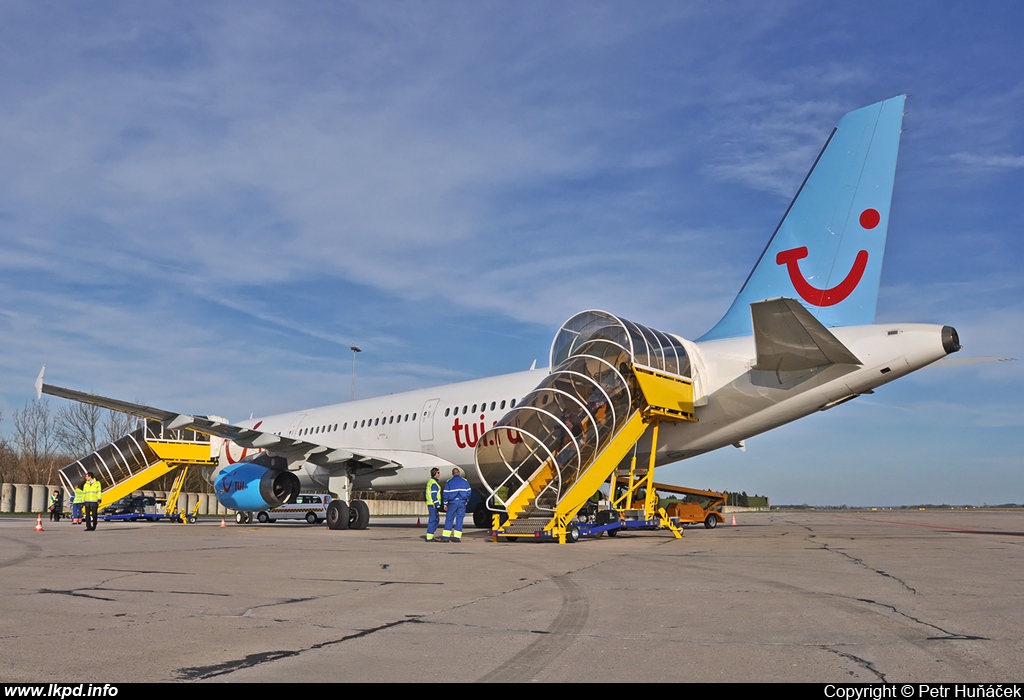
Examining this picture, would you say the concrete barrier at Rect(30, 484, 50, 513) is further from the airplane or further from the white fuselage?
the airplane

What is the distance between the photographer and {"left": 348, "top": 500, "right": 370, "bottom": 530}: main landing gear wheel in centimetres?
2308

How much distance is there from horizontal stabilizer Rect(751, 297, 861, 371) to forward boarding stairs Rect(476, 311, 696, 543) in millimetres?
2219

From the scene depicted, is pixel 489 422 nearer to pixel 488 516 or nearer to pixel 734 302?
pixel 488 516

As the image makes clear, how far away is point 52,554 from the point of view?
512 inches

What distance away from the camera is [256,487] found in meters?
25.0

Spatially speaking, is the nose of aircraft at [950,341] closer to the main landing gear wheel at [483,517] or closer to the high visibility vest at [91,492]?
the main landing gear wheel at [483,517]

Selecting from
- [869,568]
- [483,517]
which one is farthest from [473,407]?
[869,568]

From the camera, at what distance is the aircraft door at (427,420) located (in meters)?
23.9

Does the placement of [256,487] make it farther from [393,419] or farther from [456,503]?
[456,503]

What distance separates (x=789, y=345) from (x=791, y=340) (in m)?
0.20

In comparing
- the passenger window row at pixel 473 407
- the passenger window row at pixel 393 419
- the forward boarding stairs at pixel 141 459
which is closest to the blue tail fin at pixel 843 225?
the passenger window row at pixel 473 407

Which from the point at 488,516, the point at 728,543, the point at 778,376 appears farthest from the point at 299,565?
the point at 488,516

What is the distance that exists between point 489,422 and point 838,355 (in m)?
9.59

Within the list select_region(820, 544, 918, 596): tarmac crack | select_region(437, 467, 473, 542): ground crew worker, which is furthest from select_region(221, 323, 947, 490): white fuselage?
select_region(437, 467, 473, 542): ground crew worker
